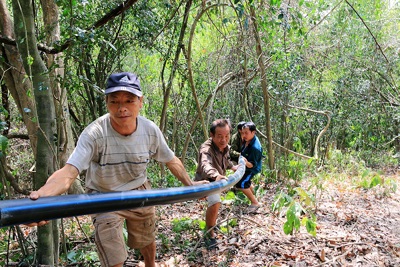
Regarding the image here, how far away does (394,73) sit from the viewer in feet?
35.8

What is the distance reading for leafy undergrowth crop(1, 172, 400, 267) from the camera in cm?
344

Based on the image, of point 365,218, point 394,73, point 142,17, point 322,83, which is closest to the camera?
point 365,218

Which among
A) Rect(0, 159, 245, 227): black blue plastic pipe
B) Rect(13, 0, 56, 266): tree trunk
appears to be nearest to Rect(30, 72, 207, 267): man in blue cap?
Rect(13, 0, 56, 266): tree trunk

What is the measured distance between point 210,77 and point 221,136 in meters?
4.70

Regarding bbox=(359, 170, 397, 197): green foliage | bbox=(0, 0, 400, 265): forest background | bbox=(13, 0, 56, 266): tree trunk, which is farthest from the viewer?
bbox=(359, 170, 397, 197): green foliage

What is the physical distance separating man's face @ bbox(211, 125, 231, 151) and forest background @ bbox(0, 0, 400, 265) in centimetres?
101

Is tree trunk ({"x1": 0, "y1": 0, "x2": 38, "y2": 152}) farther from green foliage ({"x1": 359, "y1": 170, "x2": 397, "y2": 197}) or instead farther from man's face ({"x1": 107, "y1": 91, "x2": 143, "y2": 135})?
green foliage ({"x1": 359, "y1": 170, "x2": 397, "y2": 197})

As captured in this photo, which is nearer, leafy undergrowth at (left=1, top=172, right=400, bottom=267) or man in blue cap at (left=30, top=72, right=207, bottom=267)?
man in blue cap at (left=30, top=72, right=207, bottom=267)

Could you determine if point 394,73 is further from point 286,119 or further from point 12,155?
point 12,155

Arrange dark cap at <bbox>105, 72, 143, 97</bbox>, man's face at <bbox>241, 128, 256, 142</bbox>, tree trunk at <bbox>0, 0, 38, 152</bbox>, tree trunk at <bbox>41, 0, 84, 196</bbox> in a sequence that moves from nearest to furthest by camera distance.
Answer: dark cap at <bbox>105, 72, 143, 97</bbox> < tree trunk at <bbox>41, 0, 84, 196</bbox> < tree trunk at <bbox>0, 0, 38, 152</bbox> < man's face at <bbox>241, 128, 256, 142</bbox>

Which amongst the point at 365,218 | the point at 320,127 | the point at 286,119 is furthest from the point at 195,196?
the point at 320,127

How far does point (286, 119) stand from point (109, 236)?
583 cm

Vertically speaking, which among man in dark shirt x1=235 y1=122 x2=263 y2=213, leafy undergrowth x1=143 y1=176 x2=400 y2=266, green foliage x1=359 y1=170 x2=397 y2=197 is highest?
man in dark shirt x1=235 y1=122 x2=263 y2=213

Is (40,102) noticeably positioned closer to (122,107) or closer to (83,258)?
(122,107)
